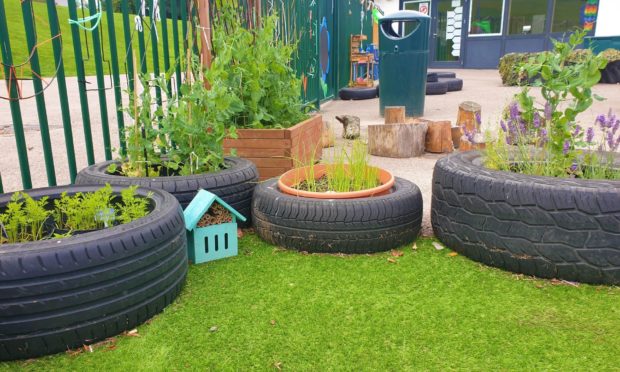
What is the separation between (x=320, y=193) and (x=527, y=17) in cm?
1830

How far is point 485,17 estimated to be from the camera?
18.0m

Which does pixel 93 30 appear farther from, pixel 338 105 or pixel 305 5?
pixel 338 105

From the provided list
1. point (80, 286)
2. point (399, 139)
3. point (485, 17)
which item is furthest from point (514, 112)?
point (485, 17)

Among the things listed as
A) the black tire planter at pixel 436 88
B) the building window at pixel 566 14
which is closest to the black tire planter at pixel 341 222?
the black tire planter at pixel 436 88

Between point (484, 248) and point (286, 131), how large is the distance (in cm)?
154

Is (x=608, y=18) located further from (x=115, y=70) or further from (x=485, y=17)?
(x=115, y=70)

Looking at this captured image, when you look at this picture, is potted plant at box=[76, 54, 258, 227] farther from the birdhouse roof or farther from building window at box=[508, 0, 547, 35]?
building window at box=[508, 0, 547, 35]

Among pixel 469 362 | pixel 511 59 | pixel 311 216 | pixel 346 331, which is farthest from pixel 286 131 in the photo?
pixel 511 59

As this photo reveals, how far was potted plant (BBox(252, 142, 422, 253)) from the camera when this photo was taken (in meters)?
2.26

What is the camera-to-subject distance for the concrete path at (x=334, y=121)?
12.8 feet

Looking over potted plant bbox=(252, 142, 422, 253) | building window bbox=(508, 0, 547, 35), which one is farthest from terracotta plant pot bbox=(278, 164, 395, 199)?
building window bbox=(508, 0, 547, 35)

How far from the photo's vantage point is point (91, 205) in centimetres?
191

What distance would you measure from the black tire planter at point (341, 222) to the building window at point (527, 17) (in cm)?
1790

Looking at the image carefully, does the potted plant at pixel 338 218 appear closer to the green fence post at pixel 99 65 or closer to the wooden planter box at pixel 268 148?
the wooden planter box at pixel 268 148
